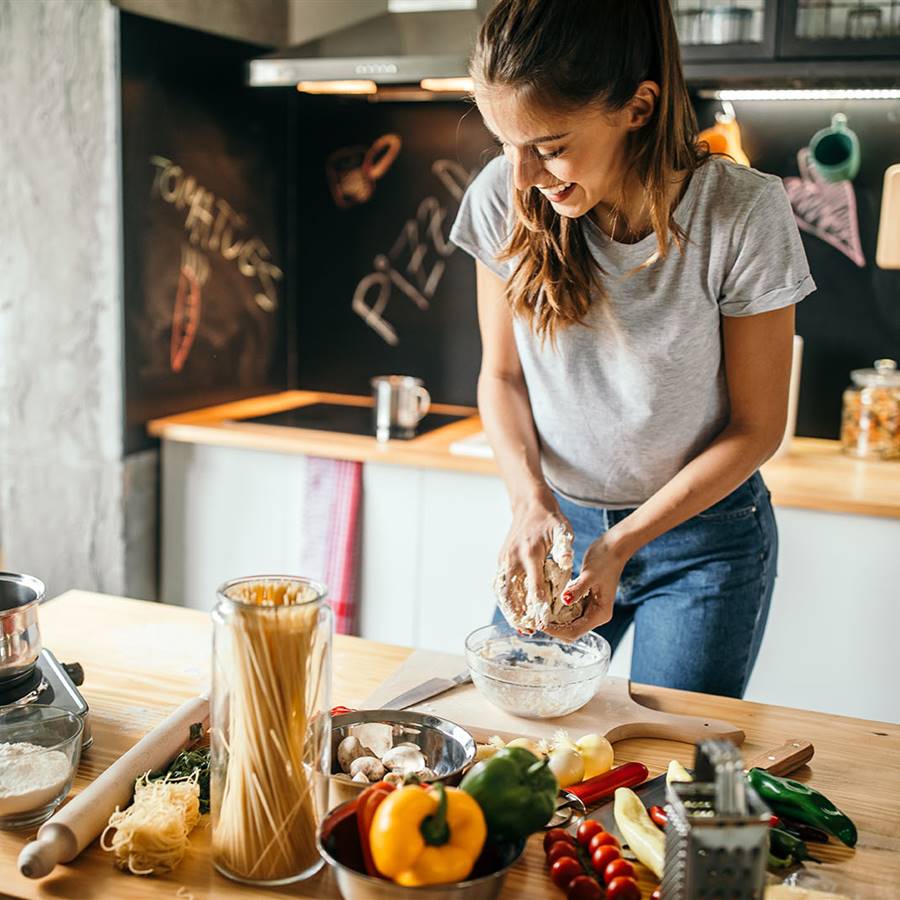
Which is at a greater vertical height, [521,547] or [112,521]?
[521,547]

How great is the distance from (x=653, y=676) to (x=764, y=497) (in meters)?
0.31

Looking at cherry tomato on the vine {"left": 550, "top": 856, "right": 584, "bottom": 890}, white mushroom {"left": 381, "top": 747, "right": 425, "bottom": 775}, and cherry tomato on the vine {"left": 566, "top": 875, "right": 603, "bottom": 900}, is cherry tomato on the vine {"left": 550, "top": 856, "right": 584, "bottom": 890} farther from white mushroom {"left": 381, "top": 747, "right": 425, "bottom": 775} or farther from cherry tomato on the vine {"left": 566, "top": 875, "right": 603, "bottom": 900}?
white mushroom {"left": 381, "top": 747, "right": 425, "bottom": 775}

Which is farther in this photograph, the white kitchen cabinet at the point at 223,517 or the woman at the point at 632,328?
the white kitchen cabinet at the point at 223,517

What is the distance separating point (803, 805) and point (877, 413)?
1628 mm

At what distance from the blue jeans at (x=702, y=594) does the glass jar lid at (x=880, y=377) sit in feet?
3.38

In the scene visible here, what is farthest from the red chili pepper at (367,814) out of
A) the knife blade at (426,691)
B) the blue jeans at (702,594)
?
the blue jeans at (702,594)

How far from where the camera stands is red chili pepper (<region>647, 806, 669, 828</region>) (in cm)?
98

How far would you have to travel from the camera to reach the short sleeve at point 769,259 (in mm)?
1353

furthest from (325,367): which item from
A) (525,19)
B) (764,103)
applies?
(525,19)

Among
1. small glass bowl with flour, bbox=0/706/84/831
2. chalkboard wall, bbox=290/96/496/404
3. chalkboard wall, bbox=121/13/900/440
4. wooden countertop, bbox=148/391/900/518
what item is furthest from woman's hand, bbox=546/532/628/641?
chalkboard wall, bbox=290/96/496/404

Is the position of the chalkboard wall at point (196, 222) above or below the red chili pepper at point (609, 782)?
Result: above

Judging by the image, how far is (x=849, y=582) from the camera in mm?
2121

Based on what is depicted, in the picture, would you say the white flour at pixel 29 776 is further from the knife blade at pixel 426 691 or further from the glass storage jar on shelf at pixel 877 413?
the glass storage jar on shelf at pixel 877 413

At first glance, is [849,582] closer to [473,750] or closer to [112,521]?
[473,750]
